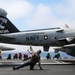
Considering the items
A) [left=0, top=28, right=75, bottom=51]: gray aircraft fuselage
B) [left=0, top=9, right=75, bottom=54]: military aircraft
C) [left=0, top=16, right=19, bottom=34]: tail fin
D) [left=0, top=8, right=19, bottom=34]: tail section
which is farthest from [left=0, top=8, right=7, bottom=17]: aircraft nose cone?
[left=0, top=28, right=75, bottom=51]: gray aircraft fuselage

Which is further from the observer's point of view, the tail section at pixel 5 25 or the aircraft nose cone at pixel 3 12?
the tail section at pixel 5 25

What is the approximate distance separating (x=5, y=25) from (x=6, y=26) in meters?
0.39

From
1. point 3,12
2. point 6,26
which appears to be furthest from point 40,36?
point 3,12

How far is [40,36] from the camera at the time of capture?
30.8 metres

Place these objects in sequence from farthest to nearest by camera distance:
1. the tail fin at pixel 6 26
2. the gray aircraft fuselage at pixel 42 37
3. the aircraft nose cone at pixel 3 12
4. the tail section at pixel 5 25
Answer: the gray aircraft fuselage at pixel 42 37
the tail fin at pixel 6 26
the tail section at pixel 5 25
the aircraft nose cone at pixel 3 12

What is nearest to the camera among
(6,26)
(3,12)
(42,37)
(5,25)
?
(3,12)

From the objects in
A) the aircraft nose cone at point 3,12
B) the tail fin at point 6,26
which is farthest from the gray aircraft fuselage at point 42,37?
the aircraft nose cone at point 3,12

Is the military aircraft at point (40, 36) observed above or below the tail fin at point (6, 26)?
below

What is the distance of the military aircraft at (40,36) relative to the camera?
30.3 metres

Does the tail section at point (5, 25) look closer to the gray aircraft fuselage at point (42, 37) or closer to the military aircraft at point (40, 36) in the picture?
the military aircraft at point (40, 36)

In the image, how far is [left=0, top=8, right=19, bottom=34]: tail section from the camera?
29.1m

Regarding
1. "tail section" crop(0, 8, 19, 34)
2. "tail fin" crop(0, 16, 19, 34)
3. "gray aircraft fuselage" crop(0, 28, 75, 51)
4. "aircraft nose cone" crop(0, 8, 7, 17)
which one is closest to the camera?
"aircraft nose cone" crop(0, 8, 7, 17)

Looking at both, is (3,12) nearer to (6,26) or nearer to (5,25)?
(5,25)

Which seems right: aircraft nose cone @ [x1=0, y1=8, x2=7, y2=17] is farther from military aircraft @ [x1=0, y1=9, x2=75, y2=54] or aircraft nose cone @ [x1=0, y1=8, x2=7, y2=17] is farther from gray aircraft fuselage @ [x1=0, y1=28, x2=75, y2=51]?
gray aircraft fuselage @ [x1=0, y1=28, x2=75, y2=51]
